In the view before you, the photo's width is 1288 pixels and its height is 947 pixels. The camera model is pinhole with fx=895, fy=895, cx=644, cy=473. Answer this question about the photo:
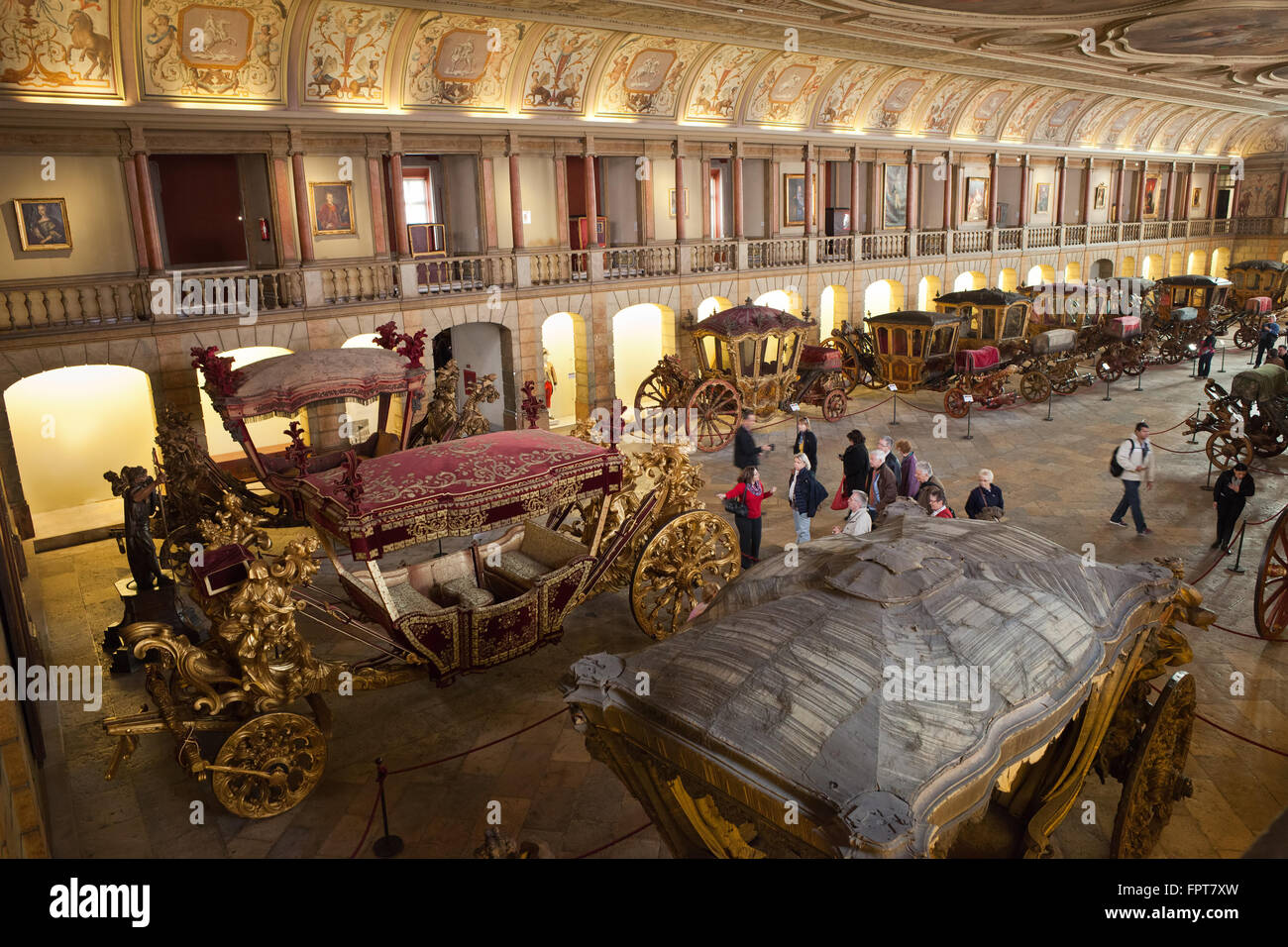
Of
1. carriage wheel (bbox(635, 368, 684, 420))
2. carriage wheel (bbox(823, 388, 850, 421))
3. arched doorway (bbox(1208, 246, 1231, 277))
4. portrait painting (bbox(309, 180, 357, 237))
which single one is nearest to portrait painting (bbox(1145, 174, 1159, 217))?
arched doorway (bbox(1208, 246, 1231, 277))

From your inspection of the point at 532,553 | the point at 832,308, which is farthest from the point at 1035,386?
the point at 532,553

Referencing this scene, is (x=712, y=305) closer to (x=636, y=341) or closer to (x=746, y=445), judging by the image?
(x=636, y=341)

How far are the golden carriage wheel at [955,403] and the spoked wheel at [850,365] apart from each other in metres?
2.44

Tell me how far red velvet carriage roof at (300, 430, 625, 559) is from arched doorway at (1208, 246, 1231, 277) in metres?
39.6

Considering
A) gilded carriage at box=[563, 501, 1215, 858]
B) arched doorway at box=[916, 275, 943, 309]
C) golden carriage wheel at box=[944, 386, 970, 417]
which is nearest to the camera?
gilded carriage at box=[563, 501, 1215, 858]

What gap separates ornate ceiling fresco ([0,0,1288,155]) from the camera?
40.7 feet

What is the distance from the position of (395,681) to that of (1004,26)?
18294mm

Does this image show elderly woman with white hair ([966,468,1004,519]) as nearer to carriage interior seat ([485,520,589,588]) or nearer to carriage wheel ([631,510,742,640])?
carriage wheel ([631,510,742,640])

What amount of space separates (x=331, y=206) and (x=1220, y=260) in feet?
124

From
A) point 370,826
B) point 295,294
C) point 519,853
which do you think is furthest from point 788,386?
point 519,853

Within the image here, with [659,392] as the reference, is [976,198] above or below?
above

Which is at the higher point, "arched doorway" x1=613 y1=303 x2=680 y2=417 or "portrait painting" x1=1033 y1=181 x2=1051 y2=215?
"portrait painting" x1=1033 y1=181 x2=1051 y2=215

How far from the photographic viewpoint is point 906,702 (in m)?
3.77

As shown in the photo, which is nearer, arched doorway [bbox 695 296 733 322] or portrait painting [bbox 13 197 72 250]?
portrait painting [bbox 13 197 72 250]
